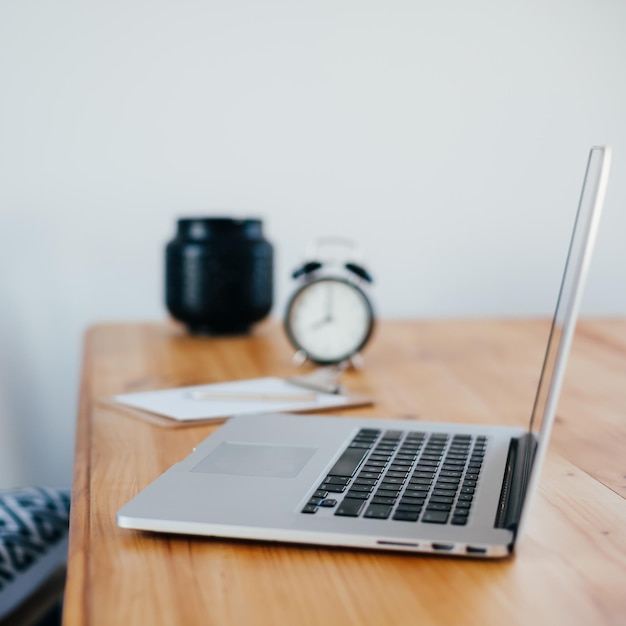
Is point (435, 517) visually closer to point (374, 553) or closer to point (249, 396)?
point (374, 553)

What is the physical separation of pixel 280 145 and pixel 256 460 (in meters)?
1.18

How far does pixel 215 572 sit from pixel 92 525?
14 centimetres

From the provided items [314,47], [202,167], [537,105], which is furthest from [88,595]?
[537,105]

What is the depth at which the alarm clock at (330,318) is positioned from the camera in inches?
51.6

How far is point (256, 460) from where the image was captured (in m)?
0.77

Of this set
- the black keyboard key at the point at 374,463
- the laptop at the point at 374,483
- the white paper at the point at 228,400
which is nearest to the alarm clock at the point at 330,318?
the white paper at the point at 228,400

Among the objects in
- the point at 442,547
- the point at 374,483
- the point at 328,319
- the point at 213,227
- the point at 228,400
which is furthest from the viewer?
the point at 213,227

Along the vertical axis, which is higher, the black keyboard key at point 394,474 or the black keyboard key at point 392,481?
the black keyboard key at point 392,481

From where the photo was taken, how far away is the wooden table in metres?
0.52

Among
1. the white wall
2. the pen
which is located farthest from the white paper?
the white wall

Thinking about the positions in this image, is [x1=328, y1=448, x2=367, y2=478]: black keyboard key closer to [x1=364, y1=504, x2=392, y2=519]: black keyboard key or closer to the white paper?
[x1=364, y1=504, x2=392, y2=519]: black keyboard key

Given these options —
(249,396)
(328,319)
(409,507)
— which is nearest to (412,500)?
(409,507)

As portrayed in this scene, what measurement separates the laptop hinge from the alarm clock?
0.49 meters

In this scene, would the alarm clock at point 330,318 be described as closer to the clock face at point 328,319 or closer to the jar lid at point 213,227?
the clock face at point 328,319
